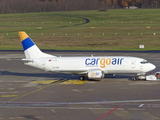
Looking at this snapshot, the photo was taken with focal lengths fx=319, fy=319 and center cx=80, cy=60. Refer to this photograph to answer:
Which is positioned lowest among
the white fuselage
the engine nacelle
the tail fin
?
the engine nacelle

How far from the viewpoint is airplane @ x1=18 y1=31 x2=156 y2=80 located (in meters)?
50.9

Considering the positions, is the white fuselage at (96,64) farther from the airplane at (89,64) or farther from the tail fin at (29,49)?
the tail fin at (29,49)

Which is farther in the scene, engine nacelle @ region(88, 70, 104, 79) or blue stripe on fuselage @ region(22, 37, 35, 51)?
blue stripe on fuselage @ region(22, 37, 35, 51)

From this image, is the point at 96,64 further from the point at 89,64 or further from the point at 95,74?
the point at 95,74

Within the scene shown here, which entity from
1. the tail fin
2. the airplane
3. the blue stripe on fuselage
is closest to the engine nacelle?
the airplane

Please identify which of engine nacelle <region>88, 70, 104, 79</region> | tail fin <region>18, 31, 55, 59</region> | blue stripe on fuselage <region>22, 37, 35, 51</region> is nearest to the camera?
engine nacelle <region>88, 70, 104, 79</region>

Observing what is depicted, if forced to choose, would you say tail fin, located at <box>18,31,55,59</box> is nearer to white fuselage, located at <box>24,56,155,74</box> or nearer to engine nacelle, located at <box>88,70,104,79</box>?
white fuselage, located at <box>24,56,155,74</box>

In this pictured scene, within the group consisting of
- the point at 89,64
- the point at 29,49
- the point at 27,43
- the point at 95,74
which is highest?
the point at 27,43

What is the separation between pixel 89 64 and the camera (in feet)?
171

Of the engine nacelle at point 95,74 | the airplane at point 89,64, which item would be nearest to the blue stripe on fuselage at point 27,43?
the airplane at point 89,64

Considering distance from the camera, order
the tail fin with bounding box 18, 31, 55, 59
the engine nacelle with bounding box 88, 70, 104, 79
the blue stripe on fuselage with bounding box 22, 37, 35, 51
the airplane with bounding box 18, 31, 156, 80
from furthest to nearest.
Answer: the blue stripe on fuselage with bounding box 22, 37, 35, 51, the tail fin with bounding box 18, 31, 55, 59, the airplane with bounding box 18, 31, 156, 80, the engine nacelle with bounding box 88, 70, 104, 79

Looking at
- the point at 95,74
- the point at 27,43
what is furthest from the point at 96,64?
the point at 27,43

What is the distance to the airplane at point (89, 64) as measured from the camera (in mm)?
50906

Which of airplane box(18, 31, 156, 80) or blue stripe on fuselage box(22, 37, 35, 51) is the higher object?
blue stripe on fuselage box(22, 37, 35, 51)
